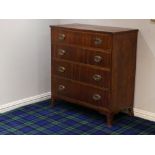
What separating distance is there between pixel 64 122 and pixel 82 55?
0.73m

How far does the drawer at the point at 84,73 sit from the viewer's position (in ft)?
8.75

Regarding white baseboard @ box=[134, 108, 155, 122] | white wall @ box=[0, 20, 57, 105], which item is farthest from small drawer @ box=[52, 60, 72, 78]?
white baseboard @ box=[134, 108, 155, 122]

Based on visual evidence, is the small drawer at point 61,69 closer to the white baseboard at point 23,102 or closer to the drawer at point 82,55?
the drawer at point 82,55

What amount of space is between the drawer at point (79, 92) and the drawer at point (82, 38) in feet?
1.44

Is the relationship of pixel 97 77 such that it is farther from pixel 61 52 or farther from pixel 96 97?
pixel 61 52

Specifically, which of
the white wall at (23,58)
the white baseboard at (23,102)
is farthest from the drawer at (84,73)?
the white baseboard at (23,102)

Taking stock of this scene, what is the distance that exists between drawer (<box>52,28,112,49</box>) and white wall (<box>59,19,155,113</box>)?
1.47ft

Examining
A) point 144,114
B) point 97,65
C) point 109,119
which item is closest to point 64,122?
point 109,119

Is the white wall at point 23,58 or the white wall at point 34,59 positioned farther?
the white wall at point 23,58

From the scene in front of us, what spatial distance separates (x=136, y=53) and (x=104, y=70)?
1.51ft

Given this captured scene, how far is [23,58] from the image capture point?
321cm
